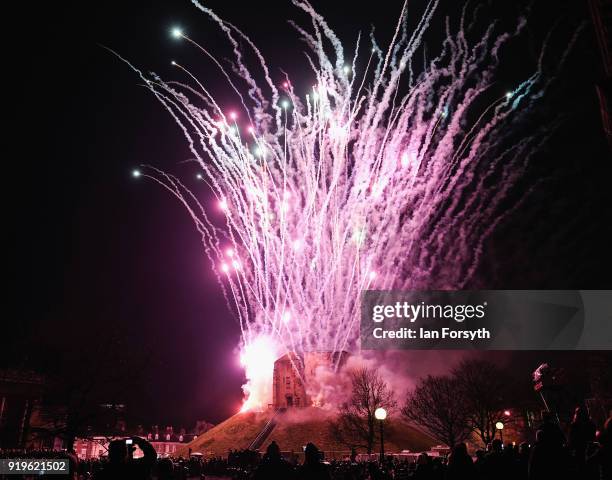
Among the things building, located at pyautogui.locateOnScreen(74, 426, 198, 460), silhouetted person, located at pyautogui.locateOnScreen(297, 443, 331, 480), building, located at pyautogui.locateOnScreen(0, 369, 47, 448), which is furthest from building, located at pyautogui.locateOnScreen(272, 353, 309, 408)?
silhouetted person, located at pyautogui.locateOnScreen(297, 443, 331, 480)

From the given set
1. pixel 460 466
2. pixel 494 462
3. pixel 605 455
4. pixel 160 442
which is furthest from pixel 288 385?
pixel 605 455

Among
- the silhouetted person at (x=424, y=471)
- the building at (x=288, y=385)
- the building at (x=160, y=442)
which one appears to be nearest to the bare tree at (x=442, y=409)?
the building at (x=288, y=385)

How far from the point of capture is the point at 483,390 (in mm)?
61750

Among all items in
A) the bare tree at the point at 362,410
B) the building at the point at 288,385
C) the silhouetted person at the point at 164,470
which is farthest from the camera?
the building at the point at 288,385

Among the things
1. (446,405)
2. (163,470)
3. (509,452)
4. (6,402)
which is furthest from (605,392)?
(6,402)

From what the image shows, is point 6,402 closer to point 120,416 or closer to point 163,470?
point 120,416

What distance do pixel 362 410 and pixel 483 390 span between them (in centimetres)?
1606

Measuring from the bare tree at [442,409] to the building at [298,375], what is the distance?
1366 cm

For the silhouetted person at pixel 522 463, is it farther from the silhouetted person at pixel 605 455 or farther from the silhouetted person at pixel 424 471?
the silhouetted person at pixel 605 455

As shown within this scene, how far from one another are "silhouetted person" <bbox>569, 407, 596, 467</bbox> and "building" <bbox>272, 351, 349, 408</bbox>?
67.1m

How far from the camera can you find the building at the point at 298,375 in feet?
251

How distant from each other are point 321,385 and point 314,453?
7411cm

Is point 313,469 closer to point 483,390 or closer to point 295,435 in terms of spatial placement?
point 483,390

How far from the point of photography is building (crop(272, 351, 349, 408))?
76.5m
